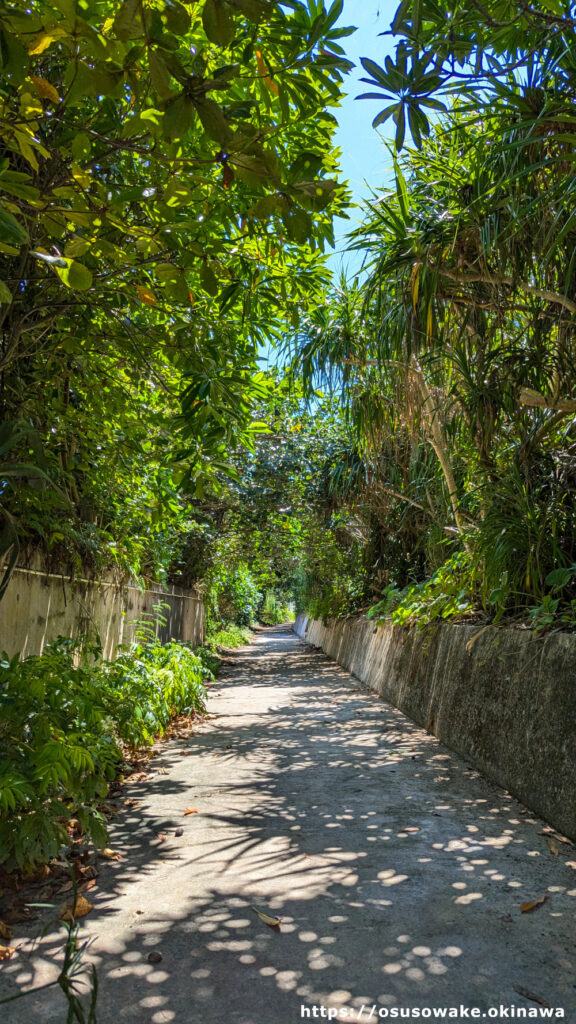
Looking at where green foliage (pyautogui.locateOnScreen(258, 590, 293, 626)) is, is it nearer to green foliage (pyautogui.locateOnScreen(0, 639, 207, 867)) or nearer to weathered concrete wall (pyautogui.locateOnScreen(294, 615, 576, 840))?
weathered concrete wall (pyautogui.locateOnScreen(294, 615, 576, 840))

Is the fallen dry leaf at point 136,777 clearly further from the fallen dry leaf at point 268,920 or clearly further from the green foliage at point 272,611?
the green foliage at point 272,611

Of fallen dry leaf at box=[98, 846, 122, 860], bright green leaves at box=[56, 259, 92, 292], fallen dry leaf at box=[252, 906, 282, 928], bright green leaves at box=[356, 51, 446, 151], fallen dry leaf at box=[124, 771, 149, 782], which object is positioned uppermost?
bright green leaves at box=[356, 51, 446, 151]

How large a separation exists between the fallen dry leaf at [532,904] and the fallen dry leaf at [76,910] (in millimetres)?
1523

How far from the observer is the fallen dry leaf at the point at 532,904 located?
2340 mm

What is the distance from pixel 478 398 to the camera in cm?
470

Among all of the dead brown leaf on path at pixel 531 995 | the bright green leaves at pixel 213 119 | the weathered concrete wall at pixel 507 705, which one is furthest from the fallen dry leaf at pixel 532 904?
the bright green leaves at pixel 213 119

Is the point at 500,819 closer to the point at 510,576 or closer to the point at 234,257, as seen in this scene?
the point at 510,576

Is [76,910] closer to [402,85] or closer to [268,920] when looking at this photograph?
[268,920]

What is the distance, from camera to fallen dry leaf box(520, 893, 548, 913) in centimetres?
234

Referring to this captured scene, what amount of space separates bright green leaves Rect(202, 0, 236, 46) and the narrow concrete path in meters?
2.41

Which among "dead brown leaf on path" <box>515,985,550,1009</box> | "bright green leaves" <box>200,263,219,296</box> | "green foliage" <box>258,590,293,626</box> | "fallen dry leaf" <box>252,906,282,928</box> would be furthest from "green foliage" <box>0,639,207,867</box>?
"green foliage" <box>258,590,293,626</box>

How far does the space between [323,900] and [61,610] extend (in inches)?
123

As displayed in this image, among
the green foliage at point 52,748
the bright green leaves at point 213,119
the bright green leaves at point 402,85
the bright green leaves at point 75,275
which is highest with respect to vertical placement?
the bright green leaves at point 402,85

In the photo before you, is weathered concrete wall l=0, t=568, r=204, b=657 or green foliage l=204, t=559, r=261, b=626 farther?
green foliage l=204, t=559, r=261, b=626
